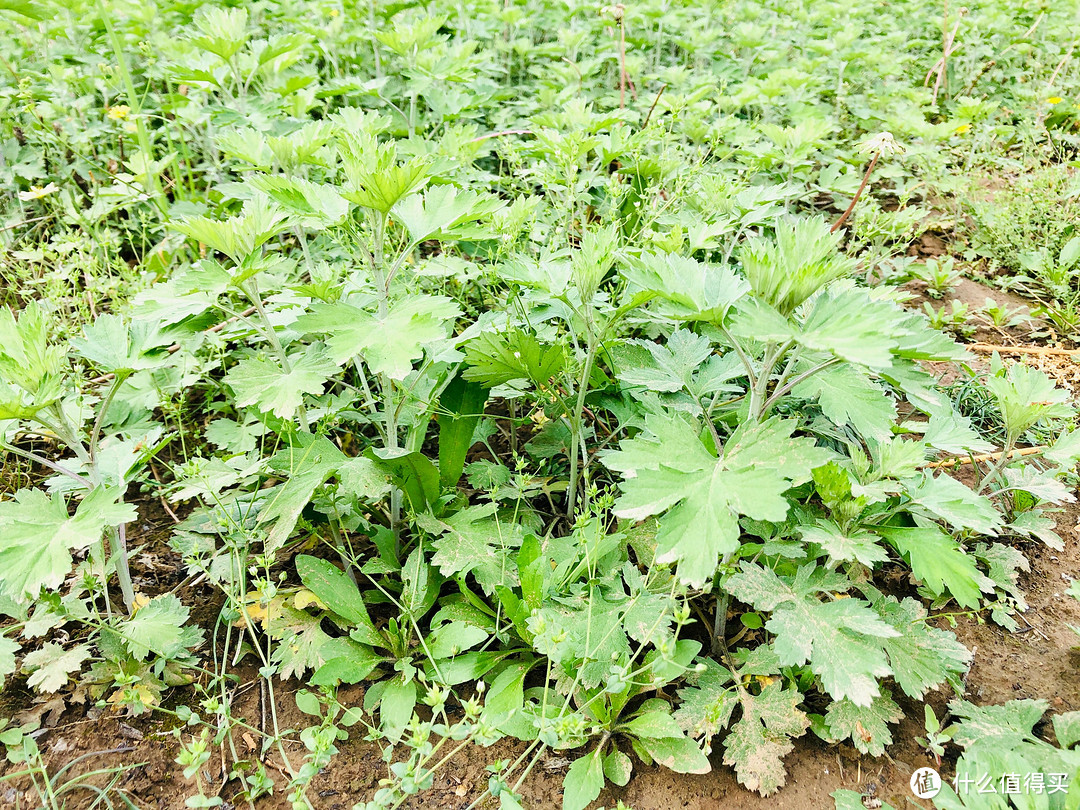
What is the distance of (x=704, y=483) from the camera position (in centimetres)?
138

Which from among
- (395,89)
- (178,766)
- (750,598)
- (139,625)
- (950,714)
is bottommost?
(178,766)

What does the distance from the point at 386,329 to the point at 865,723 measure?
142cm

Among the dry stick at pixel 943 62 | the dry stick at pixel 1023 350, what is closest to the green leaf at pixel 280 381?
the dry stick at pixel 1023 350

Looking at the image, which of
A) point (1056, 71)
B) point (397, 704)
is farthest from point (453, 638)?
point (1056, 71)

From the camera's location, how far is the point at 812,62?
4344 millimetres

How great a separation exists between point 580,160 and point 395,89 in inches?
81.1

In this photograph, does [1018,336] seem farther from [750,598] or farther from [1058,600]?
[750,598]

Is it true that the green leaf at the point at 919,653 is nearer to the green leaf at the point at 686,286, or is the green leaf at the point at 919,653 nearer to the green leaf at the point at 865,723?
the green leaf at the point at 865,723

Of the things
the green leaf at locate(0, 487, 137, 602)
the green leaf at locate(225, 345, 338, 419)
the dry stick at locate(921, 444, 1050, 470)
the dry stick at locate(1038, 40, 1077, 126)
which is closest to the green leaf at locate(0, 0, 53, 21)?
the green leaf at locate(225, 345, 338, 419)

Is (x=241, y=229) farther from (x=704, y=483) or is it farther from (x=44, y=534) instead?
(x=704, y=483)

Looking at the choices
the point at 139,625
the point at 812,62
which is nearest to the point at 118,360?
the point at 139,625

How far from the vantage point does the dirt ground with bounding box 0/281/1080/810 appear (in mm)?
1528

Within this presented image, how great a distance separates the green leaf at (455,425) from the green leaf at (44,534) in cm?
80

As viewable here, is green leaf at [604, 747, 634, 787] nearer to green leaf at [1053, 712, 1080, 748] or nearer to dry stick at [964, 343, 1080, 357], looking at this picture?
green leaf at [1053, 712, 1080, 748]
